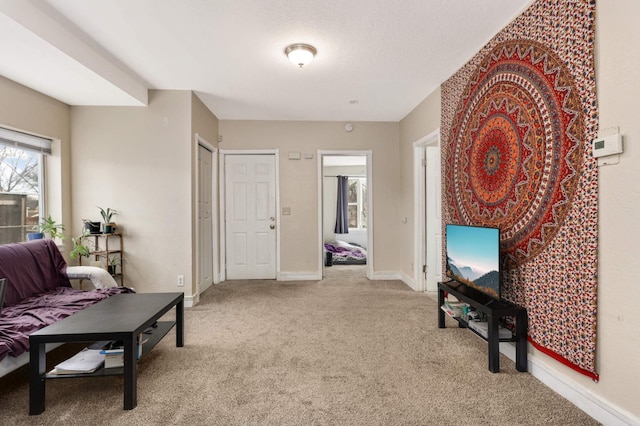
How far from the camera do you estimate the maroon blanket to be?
188cm

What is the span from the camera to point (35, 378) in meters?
1.76

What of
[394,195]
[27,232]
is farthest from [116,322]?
[394,195]

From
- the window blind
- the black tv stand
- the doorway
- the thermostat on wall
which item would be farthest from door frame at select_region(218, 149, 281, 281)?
the thermostat on wall

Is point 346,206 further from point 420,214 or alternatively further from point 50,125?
point 50,125

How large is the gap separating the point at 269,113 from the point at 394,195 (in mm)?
2248

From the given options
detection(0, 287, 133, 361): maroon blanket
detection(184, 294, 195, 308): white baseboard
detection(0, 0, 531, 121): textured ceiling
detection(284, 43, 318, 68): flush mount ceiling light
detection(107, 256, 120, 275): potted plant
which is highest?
detection(0, 0, 531, 121): textured ceiling

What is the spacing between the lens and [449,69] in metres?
3.17

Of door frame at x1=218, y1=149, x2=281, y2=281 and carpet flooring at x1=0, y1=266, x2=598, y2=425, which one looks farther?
door frame at x1=218, y1=149, x2=281, y2=281

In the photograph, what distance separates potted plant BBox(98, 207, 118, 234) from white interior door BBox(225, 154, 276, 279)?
1602 millimetres

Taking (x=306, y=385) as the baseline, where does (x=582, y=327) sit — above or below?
above

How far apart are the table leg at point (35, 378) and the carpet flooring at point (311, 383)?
0.19ft

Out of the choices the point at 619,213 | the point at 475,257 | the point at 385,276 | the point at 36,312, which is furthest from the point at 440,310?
the point at 36,312

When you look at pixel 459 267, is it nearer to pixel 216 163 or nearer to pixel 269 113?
pixel 269 113

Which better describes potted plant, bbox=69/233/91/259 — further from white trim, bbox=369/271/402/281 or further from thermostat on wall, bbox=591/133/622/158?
thermostat on wall, bbox=591/133/622/158
